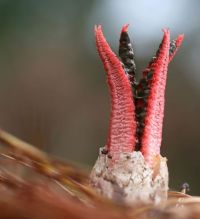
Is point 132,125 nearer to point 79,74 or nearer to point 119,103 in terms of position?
point 119,103

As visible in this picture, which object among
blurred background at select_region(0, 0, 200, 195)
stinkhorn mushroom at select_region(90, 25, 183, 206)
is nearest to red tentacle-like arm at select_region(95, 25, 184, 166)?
stinkhorn mushroom at select_region(90, 25, 183, 206)

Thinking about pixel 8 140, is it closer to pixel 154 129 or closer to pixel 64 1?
pixel 154 129

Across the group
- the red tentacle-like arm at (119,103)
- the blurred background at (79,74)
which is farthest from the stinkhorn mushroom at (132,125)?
the blurred background at (79,74)

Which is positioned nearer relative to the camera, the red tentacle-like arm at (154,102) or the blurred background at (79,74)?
the red tentacle-like arm at (154,102)

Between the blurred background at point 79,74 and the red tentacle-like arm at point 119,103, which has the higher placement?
the blurred background at point 79,74

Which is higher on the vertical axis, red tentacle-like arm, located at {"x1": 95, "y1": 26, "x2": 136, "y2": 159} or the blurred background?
the blurred background

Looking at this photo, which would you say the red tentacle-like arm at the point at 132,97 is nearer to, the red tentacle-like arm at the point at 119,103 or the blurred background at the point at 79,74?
the red tentacle-like arm at the point at 119,103

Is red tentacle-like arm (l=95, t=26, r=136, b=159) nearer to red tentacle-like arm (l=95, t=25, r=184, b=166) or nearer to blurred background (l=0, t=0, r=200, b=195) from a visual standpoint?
red tentacle-like arm (l=95, t=25, r=184, b=166)
